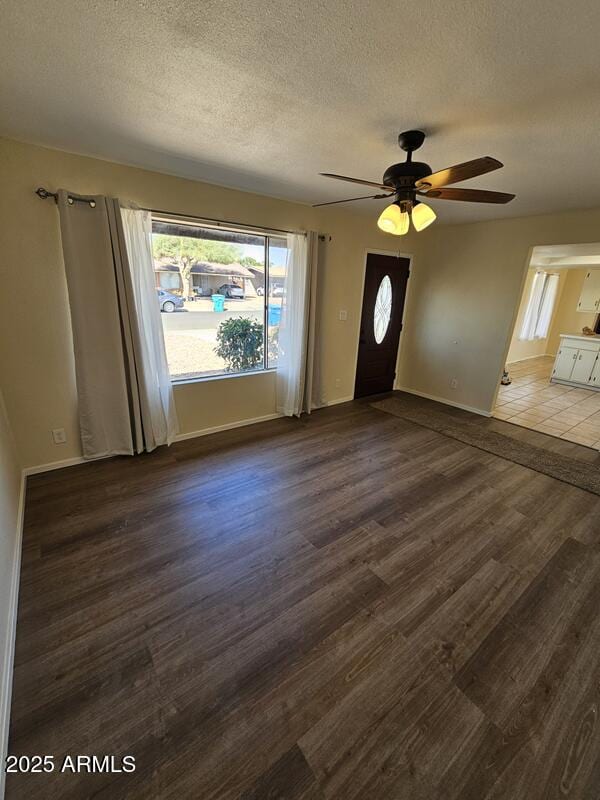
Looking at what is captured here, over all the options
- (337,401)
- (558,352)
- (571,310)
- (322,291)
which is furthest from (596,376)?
(322,291)

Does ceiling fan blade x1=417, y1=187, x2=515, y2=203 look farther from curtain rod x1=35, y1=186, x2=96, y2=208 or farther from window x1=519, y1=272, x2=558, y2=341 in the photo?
window x1=519, y1=272, x2=558, y2=341

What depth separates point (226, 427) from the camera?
378cm

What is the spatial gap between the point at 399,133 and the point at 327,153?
21.8 inches

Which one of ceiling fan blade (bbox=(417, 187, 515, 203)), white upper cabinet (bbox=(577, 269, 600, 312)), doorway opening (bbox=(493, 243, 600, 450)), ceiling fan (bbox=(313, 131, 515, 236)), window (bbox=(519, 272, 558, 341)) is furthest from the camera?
window (bbox=(519, 272, 558, 341))

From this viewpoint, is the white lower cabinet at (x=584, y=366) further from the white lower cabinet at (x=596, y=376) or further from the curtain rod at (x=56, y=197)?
the curtain rod at (x=56, y=197)

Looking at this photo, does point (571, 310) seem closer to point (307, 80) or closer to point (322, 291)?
point (322, 291)

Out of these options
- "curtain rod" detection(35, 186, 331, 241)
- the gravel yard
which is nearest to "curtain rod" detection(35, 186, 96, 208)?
"curtain rod" detection(35, 186, 331, 241)

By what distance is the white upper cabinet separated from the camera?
6.26m

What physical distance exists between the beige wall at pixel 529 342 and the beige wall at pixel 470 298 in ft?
9.15

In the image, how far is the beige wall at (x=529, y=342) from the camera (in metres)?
6.66

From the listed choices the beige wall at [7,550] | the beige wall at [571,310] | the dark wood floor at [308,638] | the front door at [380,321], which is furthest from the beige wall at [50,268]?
the beige wall at [571,310]

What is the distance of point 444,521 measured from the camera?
237cm

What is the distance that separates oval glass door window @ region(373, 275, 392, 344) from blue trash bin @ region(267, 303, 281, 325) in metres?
1.68

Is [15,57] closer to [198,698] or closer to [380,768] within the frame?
[198,698]
